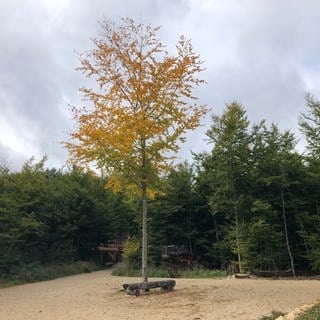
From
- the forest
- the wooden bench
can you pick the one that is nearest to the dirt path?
the wooden bench

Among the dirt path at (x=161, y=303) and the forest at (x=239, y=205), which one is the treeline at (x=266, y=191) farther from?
the dirt path at (x=161, y=303)

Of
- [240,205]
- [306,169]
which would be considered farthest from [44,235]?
[306,169]

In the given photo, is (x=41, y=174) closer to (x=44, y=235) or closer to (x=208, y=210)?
(x=44, y=235)

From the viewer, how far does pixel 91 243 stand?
922 inches

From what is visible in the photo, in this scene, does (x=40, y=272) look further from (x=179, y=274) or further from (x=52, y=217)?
(x=179, y=274)

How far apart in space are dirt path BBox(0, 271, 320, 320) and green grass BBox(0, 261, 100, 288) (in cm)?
379

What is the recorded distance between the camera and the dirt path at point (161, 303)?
743cm

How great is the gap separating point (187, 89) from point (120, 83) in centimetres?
197

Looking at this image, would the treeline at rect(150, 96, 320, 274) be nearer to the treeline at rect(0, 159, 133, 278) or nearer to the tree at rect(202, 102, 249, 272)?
the tree at rect(202, 102, 249, 272)

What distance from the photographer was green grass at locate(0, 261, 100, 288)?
15.4 metres

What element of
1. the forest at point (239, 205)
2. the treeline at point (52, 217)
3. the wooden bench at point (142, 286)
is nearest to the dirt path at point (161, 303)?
the wooden bench at point (142, 286)

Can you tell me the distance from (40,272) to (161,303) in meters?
9.63

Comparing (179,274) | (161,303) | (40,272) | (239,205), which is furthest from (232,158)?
(40,272)

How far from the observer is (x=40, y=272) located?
1686 cm
